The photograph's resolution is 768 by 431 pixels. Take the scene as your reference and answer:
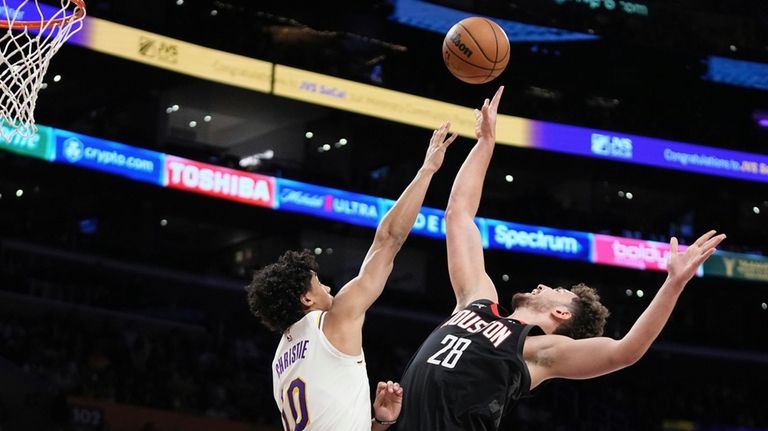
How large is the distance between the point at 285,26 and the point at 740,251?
10.3 m

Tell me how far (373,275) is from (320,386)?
1.54 feet

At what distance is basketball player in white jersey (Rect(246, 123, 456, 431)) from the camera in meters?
3.85

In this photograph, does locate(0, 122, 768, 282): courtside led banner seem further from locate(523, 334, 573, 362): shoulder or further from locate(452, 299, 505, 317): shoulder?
locate(523, 334, 573, 362): shoulder

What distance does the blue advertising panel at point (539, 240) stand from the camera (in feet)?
64.6

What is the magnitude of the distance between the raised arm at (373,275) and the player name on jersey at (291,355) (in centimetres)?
10

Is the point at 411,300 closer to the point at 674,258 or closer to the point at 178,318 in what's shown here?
the point at 178,318

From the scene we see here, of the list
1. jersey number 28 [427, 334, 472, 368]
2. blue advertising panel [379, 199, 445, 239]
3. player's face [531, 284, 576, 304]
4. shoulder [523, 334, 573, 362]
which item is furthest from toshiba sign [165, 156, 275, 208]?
shoulder [523, 334, 573, 362]

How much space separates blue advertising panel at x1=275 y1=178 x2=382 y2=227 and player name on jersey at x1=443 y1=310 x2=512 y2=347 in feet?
47.3

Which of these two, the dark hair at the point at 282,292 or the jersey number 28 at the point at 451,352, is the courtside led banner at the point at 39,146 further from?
the jersey number 28 at the point at 451,352

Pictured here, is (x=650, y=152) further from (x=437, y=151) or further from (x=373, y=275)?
(x=373, y=275)

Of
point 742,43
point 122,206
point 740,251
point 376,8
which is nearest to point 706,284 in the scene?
point 740,251

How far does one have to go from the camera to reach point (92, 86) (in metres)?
22.0

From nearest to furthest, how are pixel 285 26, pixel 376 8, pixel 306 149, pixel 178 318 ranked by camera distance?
pixel 178 318 < pixel 376 8 < pixel 285 26 < pixel 306 149

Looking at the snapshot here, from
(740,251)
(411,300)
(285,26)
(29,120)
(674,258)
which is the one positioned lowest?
(411,300)
